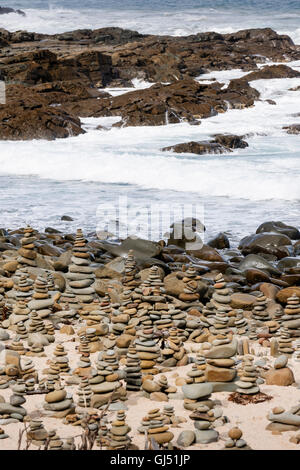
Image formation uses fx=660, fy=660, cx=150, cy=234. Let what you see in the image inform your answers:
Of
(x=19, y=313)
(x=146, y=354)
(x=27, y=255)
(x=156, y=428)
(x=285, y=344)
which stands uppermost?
(x=156, y=428)

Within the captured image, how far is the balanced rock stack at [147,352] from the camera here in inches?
173

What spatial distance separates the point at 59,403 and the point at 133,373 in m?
0.61

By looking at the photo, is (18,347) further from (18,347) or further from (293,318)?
(293,318)

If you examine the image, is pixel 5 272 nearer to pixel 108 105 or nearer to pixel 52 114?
pixel 52 114

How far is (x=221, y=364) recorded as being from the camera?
412 cm

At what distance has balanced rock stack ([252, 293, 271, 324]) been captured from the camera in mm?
5762

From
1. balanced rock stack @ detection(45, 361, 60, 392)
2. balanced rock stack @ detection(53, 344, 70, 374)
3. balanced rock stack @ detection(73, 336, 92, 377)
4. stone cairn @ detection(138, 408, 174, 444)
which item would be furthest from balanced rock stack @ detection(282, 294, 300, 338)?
stone cairn @ detection(138, 408, 174, 444)

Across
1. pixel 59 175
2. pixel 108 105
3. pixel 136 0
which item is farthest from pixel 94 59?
pixel 136 0

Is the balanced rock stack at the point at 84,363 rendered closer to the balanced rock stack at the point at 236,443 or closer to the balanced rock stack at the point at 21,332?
the balanced rock stack at the point at 21,332

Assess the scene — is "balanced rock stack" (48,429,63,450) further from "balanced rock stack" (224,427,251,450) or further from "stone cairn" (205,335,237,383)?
"stone cairn" (205,335,237,383)

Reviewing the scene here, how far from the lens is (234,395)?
3.96 meters

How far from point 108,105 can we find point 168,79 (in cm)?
952

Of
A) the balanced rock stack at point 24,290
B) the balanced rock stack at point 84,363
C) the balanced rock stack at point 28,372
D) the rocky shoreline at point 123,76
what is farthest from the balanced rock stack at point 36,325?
the rocky shoreline at point 123,76

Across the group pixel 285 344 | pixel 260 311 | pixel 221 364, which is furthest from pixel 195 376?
pixel 260 311
